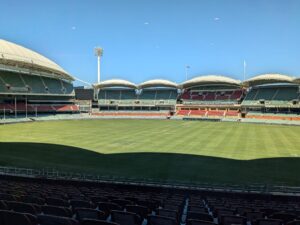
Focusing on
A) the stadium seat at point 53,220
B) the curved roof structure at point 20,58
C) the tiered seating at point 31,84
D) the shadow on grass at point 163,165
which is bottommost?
the shadow on grass at point 163,165

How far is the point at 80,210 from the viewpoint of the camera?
219 inches

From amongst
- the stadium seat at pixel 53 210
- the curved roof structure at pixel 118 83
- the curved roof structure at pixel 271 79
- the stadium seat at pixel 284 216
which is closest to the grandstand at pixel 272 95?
the curved roof structure at pixel 271 79

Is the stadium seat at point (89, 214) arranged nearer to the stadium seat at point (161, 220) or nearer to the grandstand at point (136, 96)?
the stadium seat at point (161, 220)

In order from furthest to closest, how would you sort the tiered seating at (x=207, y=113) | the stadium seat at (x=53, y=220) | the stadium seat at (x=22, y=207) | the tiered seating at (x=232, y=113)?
the tiered seating at (x=207, y=113)
the tiered seating at (x=232, y=113)
the stadium seat at (x=22, y=207)
the stadium seat at (x=53, y=220)

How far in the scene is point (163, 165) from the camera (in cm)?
2492

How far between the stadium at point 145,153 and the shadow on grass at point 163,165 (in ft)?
0.27

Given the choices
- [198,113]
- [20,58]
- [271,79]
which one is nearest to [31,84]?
[20,58]

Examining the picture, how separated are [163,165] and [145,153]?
16.7ft

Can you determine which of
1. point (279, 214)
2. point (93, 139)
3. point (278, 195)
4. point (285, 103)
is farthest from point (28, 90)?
point (279, 214)

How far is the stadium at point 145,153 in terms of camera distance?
23.5 ft

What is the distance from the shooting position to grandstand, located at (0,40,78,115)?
68125 mm

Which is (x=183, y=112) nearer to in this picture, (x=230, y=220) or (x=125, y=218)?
(x=230, y=220)

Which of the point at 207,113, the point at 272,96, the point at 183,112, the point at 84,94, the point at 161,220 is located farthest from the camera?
the point at 84,94

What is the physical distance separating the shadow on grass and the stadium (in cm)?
8
